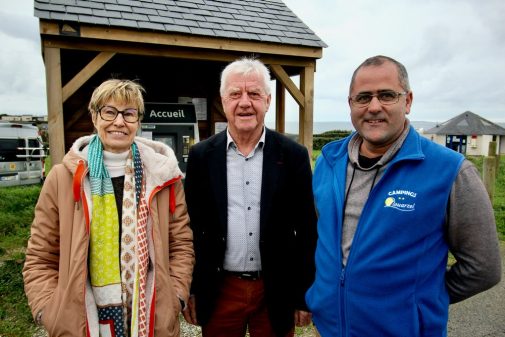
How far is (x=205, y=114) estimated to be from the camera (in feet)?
23.1

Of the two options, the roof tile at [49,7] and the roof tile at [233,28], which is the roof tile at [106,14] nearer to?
the roof tile at [49,7]

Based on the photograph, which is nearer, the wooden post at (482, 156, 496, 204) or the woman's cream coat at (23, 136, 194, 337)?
the woman's cream coat at (23, 136, 194, 337)

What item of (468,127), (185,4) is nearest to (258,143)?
(185,4)

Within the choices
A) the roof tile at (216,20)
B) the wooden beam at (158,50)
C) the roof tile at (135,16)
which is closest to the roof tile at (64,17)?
the wooden beam at (158,50)

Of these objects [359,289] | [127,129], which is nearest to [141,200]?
[127,129]

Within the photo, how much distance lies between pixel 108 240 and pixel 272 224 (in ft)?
3.15

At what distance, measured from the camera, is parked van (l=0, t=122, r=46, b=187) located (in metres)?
12.2

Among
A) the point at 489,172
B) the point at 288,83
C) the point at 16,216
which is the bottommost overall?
the point at 16,216

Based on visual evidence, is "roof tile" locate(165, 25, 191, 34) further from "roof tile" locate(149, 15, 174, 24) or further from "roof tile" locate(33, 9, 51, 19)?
"roof tile" locate(33, 9, 51, 19)

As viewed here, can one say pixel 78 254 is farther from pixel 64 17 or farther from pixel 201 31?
pixel 201 31

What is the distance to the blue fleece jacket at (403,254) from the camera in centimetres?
161

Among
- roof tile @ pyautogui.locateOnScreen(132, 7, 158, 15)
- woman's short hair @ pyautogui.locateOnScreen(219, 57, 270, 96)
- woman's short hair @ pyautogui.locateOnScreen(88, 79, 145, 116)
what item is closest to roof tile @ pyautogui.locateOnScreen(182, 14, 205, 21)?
roof tile @ pyautogui.locateOnScreen(132, 7, 158, 15)

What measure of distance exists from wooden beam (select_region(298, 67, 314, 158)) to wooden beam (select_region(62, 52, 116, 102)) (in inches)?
116

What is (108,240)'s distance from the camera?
1862 mm
